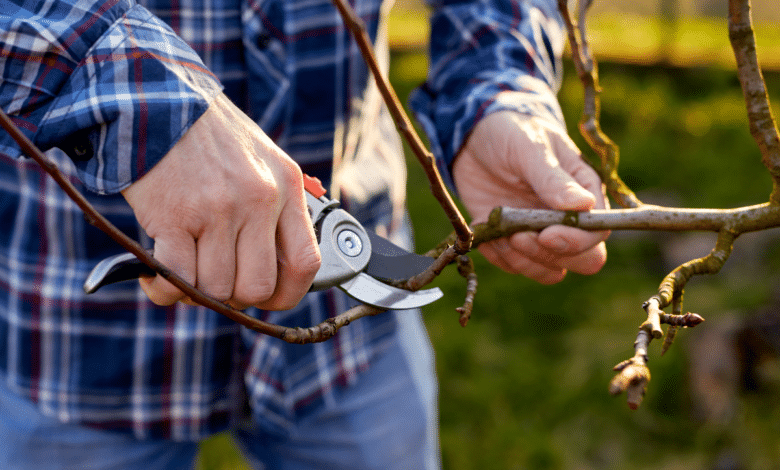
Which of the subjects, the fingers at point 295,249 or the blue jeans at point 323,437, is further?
the blue jeans at point 323,437

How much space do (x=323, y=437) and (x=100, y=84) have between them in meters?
1.15

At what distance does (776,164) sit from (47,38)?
1305 millimetres

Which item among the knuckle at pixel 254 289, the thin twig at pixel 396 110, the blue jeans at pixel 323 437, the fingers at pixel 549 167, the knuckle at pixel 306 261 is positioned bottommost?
Result: the blue jeans at pixel 323 437

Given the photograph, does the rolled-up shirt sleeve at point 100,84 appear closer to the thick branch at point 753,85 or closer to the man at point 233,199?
the man at point 233,199

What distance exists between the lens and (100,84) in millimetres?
960

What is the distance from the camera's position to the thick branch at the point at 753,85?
42.8 inches

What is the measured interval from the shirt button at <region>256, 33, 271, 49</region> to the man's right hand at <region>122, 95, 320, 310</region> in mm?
483

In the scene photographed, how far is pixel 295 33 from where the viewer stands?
4.75ft

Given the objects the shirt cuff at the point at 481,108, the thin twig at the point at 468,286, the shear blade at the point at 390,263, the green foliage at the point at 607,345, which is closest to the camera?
the thin twig at the point at 468,286

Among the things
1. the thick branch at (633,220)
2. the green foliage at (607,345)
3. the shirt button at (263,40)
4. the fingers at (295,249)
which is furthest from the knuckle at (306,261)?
the green foliage at (607,345)

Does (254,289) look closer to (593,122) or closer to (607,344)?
(593,122)

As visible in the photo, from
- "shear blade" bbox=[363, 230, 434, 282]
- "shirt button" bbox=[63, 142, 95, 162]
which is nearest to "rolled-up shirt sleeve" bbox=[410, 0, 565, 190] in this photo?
"shear blade" bbox=[363, 230, 434, 282]

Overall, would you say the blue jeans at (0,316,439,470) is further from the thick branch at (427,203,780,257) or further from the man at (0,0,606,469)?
the thick branch at (427,203,780,257)

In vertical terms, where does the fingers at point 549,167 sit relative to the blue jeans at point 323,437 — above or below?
above
